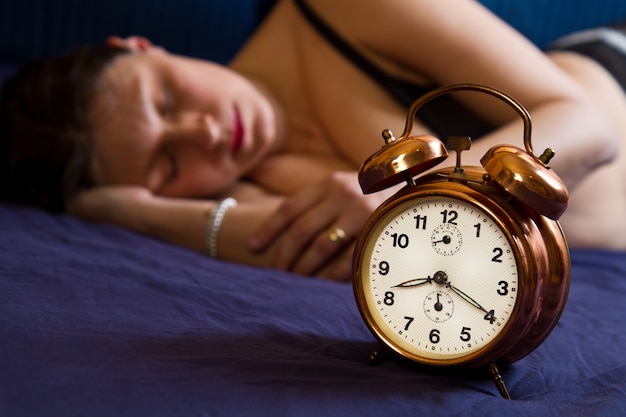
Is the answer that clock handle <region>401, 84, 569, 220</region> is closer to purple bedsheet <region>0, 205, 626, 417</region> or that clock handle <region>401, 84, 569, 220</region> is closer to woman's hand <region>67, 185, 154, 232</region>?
purple bedsheet <region>0, 205, 626, 417</region>

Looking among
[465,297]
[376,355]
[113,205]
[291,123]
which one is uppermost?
[465,297]

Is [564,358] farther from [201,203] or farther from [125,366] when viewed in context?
[201,203]

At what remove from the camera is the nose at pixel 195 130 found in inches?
63.8

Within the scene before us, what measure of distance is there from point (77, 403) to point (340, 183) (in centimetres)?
73

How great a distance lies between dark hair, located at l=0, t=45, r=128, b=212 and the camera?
172 centimetres

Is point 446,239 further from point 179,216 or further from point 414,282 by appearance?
point 179,216

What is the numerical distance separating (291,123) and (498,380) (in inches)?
46.9

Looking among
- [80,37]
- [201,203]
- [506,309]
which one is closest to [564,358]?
[506,309]

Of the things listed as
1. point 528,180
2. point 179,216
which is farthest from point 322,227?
point 528,180

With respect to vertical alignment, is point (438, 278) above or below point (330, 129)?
above

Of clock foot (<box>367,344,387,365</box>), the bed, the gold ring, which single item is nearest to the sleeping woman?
the gold ring

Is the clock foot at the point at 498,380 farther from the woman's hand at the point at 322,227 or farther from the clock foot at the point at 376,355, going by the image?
the woman's hand at the point at 322,227

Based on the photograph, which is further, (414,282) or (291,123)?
(291,123)

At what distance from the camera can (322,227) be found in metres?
1.36
